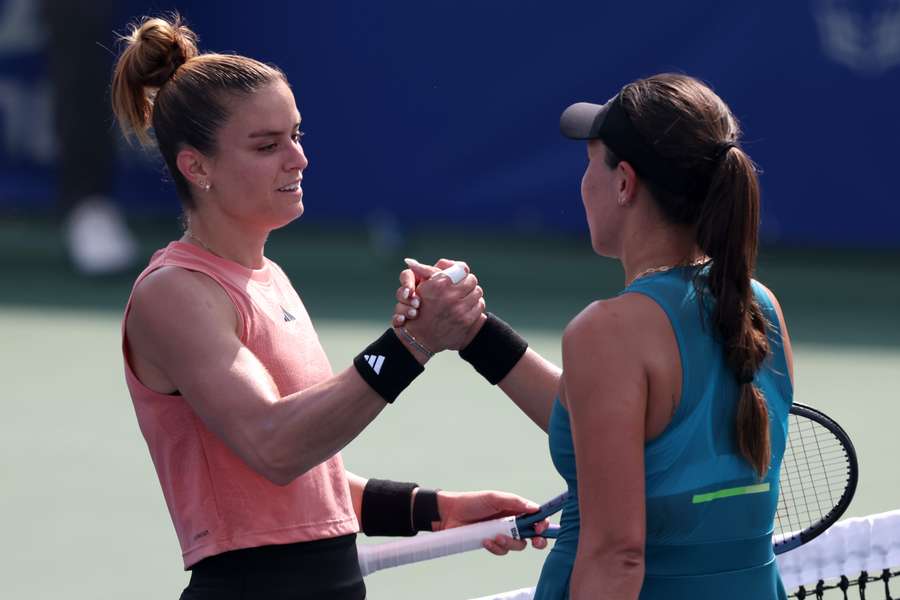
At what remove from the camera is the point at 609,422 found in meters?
1.92

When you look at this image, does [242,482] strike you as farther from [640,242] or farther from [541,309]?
[541,309]

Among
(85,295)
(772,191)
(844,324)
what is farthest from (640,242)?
(85,295)

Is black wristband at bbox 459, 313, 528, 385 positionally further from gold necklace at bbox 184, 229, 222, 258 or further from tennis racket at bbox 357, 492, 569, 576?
gold necklace at bbox 184, 229, 222, 258

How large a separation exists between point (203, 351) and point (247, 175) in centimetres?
33

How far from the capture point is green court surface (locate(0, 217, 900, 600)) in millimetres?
4422

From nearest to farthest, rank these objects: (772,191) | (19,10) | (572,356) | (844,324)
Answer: (572,356)
(844,324)
(772,191)
(19,10)

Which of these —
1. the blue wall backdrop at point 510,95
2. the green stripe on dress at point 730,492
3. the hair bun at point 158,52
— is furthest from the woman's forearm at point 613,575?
the blue wall backdrop at point 510,95

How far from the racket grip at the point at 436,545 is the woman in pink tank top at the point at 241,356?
212mm

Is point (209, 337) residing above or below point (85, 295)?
below

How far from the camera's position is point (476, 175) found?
909 centimetres

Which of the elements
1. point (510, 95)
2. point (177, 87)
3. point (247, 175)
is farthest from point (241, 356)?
point (510, 95)

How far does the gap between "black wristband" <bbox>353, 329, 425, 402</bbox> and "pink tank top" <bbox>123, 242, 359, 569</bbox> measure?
145 millimetres

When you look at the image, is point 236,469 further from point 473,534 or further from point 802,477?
point 802,477

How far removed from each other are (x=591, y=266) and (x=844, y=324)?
2131mm
